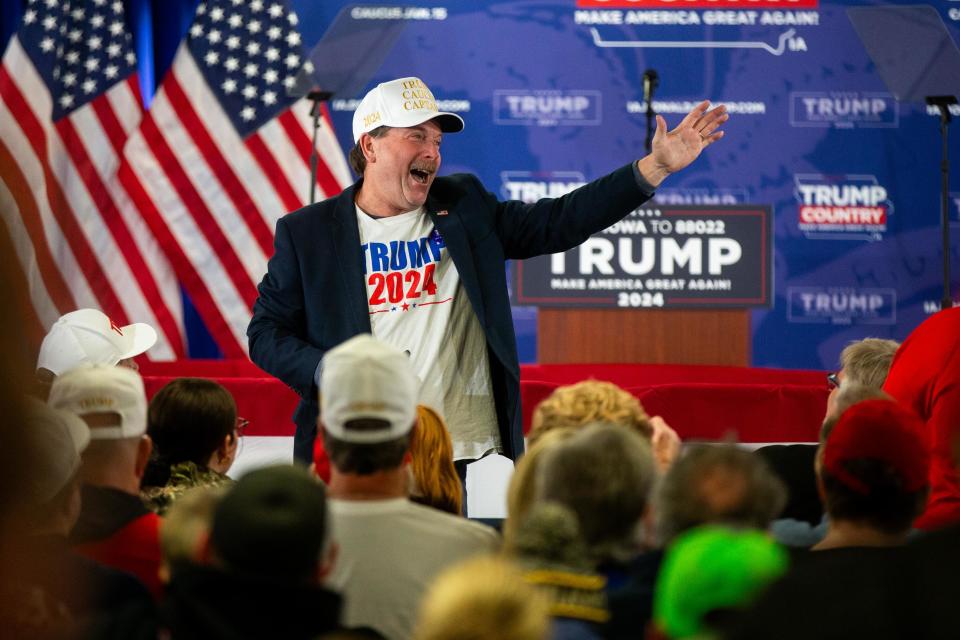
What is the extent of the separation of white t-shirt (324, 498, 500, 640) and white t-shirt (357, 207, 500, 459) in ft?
4.69

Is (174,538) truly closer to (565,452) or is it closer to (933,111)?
(565,452)

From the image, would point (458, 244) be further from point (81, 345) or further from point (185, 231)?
point (185, 231)

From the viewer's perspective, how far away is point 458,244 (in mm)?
3662

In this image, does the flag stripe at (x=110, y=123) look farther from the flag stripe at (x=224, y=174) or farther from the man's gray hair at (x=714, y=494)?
the man's gray hair at (x=714, y=494)

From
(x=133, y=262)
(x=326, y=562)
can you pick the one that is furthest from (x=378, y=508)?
(x=133, y=262)

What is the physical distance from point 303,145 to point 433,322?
4.72 m

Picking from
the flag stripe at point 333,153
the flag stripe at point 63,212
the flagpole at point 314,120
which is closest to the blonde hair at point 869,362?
the flagpole at point 314,120

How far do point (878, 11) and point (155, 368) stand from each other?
201 inches

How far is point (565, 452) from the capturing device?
1.90 m

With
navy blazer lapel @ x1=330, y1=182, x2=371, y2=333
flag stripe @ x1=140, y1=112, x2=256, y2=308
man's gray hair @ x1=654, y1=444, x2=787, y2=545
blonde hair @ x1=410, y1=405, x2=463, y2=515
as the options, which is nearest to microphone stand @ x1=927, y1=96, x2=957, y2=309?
flag stripe @ x1=140, y1=112, x2=256, y2=308

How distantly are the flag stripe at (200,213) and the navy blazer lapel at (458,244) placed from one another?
456cm

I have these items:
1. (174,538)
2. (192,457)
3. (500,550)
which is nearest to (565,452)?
(500,550)

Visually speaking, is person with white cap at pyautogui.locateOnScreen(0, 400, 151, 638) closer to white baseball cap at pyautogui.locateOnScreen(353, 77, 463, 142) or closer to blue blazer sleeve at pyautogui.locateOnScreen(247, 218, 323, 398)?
blue blazer sleeve at pyautogui.locateOnScreen(247, 218, 323, 398)

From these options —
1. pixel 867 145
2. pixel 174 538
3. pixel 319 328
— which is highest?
pixel 867 145
